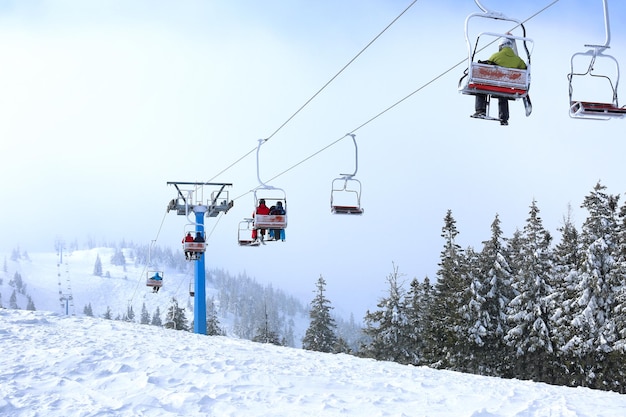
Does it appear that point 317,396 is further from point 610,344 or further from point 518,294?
point 518,294

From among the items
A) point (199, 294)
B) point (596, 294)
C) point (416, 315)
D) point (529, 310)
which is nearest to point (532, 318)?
point (529, 310)

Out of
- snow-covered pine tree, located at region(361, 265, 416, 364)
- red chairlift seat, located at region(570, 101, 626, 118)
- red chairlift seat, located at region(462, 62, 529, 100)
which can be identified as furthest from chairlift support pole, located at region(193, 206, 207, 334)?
red chairlift seat, located at region(570, 101, 626, 118)

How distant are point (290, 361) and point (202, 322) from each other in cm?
2014

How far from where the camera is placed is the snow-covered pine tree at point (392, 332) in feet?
153

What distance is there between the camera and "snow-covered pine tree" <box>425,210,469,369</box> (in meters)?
40.8

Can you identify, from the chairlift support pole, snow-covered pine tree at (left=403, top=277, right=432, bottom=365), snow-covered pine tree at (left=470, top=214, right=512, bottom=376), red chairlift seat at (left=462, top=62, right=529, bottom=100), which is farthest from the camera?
snow-covered pine tree at (left=403, top=277, right=432, bottom=365)

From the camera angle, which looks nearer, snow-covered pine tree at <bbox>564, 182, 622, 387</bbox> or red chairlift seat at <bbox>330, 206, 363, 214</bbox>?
red chairlift seat at <bbox>330, 206, 363, 214</bbox>

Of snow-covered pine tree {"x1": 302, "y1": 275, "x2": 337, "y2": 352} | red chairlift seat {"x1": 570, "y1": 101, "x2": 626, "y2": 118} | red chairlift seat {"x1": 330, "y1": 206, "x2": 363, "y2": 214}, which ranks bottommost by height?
snow-covered pine tree {"x1": 302, "y1": 275, "x2": 337, "y2": 352}

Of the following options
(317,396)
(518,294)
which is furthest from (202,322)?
A: (317,396)

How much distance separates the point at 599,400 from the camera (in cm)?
1399

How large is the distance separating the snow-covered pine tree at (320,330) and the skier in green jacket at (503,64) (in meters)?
47.6

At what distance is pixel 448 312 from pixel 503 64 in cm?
3487

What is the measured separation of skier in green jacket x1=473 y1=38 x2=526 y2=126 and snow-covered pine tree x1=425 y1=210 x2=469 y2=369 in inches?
1234

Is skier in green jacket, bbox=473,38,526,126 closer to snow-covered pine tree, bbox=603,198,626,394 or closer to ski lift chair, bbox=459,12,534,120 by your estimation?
ski lift chair, bbox=459,12,534,120
